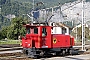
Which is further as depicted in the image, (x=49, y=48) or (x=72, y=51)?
(x=72, y=51)

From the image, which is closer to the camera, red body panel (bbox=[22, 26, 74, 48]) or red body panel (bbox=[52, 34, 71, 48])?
red body panel (bbox=[22, 26, 74, 48])

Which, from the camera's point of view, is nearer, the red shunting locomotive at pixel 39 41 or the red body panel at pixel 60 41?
the red shunting locomotive at pixel 39 41

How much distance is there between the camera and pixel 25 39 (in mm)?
19609

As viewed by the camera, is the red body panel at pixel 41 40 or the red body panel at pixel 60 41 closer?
the red body panel at pixel 41 40

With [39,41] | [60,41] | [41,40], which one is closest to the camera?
[39,41]

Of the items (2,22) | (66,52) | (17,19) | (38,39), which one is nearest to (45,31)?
(38,39)

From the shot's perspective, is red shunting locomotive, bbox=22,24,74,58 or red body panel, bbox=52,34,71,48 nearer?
red shunting locomotive, bbox=22,24,74,58

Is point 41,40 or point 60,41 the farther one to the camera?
point 60,41

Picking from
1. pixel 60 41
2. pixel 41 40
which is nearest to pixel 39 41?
pixel 41 40

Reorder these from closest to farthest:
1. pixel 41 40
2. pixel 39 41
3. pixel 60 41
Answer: pixel 39 41 → pixel 41 40 → pixel 60 41

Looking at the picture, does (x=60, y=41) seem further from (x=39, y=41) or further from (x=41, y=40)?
(x=39, y=41)

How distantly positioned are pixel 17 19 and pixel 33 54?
52.1 m

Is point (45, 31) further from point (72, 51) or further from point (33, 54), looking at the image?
point (72, 51)

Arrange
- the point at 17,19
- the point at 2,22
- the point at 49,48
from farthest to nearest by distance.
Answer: the point at 2,22 < the point at 17,19 < the point at 49,48
